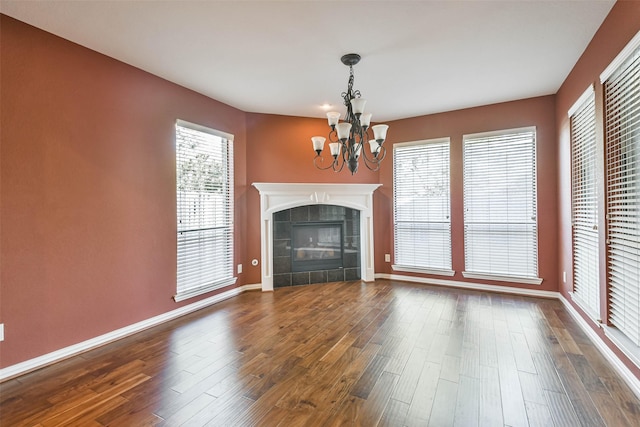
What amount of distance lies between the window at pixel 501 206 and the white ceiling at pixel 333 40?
0.75m

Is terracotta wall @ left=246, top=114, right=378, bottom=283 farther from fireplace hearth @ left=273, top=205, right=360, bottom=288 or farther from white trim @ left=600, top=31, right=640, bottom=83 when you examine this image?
white trim @ left=600, top=31, right=640, bottom=83

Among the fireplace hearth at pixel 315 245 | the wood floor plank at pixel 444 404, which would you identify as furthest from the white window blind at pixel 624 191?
the fireplace hearth at pixel 315 245

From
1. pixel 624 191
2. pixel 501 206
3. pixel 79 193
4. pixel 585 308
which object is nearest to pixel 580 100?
pixel 624 191

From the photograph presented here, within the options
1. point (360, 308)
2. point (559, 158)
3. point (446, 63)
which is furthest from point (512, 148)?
point (360, 308)

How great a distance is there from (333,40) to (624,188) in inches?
96.0

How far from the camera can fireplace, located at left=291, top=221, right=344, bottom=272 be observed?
4859 mm

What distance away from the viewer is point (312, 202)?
4770 millimetres

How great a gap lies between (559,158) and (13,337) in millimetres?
5686

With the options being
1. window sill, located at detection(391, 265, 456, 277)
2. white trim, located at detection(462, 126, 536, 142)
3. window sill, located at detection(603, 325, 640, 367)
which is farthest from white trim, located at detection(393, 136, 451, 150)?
window sill, located at detection(603, 325, 640, 367)

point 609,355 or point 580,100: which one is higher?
point 580,100

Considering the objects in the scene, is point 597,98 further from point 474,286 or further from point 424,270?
point 424,270

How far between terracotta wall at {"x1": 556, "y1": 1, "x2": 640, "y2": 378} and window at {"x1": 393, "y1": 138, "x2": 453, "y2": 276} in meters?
1.35

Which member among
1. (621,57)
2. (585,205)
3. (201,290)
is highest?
(621,57)

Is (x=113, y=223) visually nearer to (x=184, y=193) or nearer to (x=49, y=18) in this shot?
(x=184, y=193)
